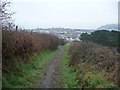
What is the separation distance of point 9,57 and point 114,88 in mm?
7328

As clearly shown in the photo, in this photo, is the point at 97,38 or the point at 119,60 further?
the point at 97,38

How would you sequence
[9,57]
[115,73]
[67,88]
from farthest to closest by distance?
[9,57] < [67,88] < [115,73]

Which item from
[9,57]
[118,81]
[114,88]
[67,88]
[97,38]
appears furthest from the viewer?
[97,38]

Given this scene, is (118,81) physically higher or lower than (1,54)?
lower

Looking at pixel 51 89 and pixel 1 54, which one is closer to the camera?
pixel 51 89

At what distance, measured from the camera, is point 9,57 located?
15172 millimetres

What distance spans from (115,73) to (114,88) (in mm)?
1911

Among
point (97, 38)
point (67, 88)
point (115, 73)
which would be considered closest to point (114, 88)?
point (115, 73)

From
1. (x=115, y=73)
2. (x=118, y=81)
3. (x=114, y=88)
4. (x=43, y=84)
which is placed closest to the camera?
(x=114, y=88)

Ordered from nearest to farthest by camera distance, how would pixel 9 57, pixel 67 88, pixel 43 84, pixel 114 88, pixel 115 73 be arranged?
pixel 114 88 → pixel 115 73 → pixel 67 88 → pixel 43 84 → pixel 9 57

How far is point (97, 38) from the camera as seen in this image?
49.9 m

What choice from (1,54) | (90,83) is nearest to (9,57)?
(1,54)

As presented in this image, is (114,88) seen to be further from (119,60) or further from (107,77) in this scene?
(119,60)

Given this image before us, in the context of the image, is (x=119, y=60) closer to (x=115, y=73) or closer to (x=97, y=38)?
(x=115, y=73)
